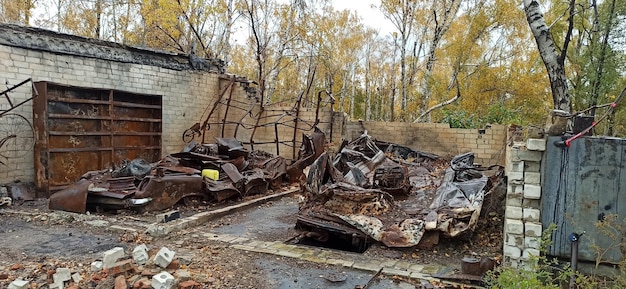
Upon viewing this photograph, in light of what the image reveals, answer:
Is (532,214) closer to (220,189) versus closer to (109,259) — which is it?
(109,259)

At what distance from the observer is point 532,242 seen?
12.0 feet

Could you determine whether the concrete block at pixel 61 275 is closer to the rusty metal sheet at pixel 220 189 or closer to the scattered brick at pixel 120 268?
the scattered brick at pixel 120 268

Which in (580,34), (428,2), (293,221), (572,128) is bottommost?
(293,221)

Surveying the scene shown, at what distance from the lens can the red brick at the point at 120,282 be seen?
11.2 ft

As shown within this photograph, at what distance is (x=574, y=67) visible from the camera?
61.2 ft

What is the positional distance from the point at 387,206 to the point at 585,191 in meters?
2.37

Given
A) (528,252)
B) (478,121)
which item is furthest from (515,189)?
(478,121)

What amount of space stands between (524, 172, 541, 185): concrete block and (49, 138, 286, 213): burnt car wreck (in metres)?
5.47

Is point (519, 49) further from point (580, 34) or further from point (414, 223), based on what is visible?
point (414, 223)

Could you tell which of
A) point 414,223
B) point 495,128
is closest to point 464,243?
point 414,223

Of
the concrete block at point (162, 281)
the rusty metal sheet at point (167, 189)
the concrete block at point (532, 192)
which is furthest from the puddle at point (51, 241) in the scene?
the concrete block at point (532, 192)

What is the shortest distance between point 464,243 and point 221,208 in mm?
4251

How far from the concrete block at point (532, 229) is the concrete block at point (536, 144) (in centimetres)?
69

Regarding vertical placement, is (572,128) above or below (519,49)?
below
